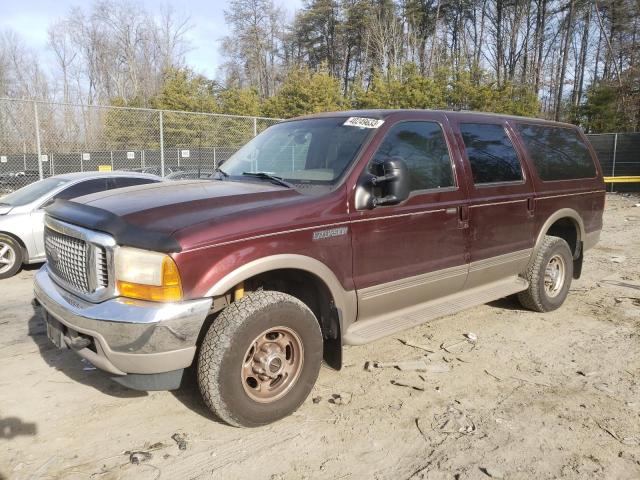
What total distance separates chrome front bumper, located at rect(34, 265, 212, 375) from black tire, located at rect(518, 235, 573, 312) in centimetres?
357

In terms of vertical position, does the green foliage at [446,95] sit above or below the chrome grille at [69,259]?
above

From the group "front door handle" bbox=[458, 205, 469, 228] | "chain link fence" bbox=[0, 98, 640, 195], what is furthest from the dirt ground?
"chain link fence" bbox=[0, 98, 640, 195]

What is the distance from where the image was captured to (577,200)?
5.31m

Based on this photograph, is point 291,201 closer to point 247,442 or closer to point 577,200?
point 247,442

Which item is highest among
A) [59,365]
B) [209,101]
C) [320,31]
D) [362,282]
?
[320,31]

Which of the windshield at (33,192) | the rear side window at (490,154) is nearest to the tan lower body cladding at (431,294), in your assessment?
the rear side window at (490,154)

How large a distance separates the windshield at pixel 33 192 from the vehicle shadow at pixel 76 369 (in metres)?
3.35

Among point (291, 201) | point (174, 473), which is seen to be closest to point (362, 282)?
point (291, 201)

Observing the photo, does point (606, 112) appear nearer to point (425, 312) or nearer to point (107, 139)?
point (107, 139)

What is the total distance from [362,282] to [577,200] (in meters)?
3.19

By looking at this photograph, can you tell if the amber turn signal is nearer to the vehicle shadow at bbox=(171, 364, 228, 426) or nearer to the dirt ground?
the vehicle shadow at bbox=(171, 364, 228, 426)

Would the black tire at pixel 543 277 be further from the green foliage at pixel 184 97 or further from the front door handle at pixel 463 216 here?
the green foliage at pixel 184 97

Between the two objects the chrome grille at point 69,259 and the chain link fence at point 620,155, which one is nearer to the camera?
the chrome grille at point 69,259

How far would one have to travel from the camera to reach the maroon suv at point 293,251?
2.68 meters
